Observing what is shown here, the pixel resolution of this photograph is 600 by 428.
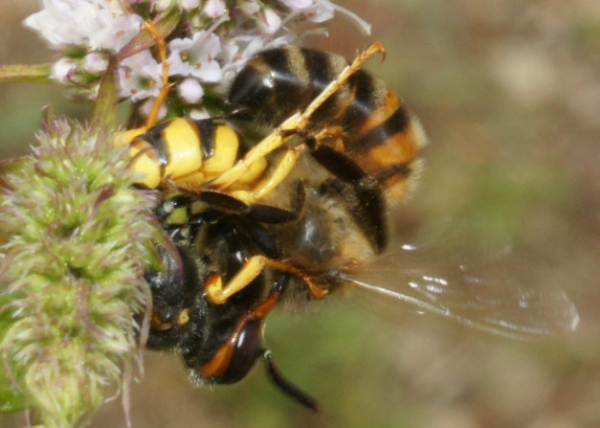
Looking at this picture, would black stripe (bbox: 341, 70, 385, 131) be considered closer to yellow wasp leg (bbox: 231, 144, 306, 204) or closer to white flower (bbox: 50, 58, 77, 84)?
yellow wasp leg (bbox: 231, 144, 306, 204)

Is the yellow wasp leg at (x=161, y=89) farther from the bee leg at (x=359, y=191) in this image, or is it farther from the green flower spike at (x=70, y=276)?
the bee leg at (x=359, y=191)

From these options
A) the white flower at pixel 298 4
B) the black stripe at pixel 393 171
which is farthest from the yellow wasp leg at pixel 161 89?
the black stripe at pixel 393 171

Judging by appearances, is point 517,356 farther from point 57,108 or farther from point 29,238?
point 29,238

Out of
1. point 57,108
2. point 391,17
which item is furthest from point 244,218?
point 391,17

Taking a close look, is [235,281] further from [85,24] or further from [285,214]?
[85,24]

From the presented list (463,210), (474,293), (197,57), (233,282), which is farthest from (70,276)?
(463,210)

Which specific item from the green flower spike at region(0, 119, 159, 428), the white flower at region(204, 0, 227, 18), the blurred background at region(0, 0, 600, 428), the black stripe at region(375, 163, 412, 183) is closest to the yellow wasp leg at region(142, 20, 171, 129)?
the white flower at region(204, 0, 227, 18)
